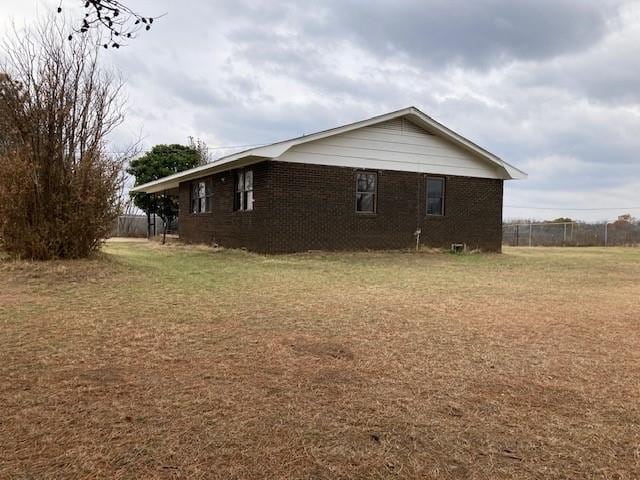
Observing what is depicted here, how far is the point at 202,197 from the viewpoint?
1809 centimetres

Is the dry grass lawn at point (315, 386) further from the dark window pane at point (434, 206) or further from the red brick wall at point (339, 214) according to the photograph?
the dark window pane at point (434, 206)

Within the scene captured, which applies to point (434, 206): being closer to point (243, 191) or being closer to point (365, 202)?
point (365, 202)

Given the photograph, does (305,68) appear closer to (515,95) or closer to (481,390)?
(515,95)

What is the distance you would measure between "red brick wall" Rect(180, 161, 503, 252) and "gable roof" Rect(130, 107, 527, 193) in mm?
528

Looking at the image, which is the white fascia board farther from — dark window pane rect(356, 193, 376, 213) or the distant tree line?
the distant tree line

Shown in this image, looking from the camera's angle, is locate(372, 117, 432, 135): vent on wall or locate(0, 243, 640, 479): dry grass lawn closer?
locate(0, 243, 640, 479): dry grass lawn

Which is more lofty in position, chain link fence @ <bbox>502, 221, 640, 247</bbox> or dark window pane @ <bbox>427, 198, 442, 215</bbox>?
dark window pane @ <bbox>427, 198, 442, 215</bbox>

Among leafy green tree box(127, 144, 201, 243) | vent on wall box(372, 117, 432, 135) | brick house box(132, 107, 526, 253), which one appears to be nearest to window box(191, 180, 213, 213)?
brick house box(132, 107, 526, 253)

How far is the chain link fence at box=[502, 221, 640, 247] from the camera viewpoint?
997 inches

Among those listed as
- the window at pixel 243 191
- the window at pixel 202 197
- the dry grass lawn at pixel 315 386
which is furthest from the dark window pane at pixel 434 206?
the dry grass lawn at pixel 315 386

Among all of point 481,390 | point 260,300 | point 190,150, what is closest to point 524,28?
point 260,300

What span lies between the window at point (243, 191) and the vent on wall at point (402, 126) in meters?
3.83

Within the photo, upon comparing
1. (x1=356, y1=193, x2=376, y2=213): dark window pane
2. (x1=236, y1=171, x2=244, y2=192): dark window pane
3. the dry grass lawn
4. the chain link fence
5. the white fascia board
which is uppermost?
the white fascia board

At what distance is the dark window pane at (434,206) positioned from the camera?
15.7m
